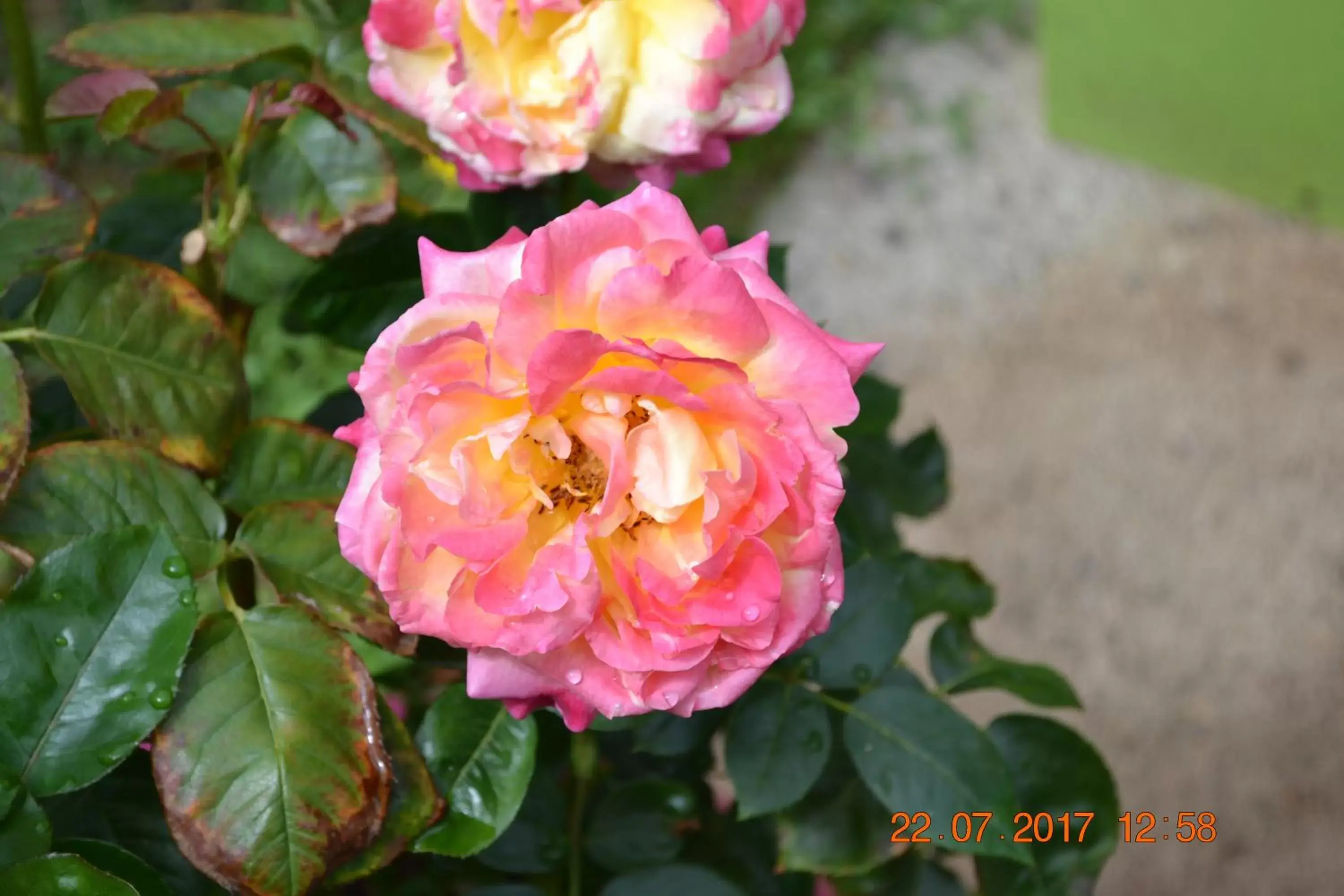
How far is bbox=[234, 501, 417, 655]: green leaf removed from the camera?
409 mm

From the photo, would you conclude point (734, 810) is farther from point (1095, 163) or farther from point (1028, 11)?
point (1028, 11)

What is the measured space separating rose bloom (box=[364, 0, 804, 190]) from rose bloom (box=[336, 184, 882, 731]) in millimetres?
84

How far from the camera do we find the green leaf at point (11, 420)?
374 mm

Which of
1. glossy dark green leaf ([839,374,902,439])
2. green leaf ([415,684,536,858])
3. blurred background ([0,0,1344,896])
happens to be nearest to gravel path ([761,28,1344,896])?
blurred background ([0,0,1344,896])

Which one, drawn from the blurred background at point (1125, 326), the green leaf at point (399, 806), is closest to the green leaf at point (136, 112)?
the green leaf at point (399, 806)

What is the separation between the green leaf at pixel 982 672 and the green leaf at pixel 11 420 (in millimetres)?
391

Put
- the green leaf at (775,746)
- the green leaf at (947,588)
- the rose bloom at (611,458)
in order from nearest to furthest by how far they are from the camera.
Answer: the rose bloom at (611,458) → the green leaf at (775,746) → the green leaf at (947,588)

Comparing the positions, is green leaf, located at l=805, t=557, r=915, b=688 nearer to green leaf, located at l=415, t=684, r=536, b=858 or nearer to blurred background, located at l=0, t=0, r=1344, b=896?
green leaf, located at l=415, t=684, r=536, b=858

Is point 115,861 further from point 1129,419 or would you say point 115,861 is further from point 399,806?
point 1129,419

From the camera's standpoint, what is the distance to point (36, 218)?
0.44 m

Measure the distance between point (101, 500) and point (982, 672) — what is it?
37 cm
